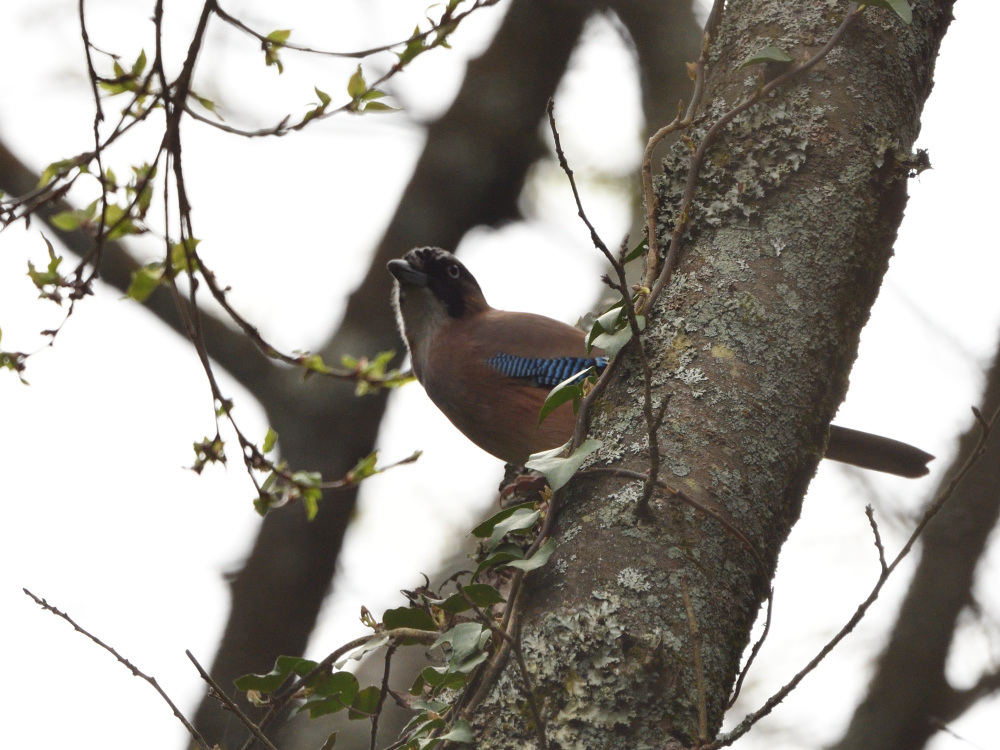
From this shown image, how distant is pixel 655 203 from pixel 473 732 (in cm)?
133

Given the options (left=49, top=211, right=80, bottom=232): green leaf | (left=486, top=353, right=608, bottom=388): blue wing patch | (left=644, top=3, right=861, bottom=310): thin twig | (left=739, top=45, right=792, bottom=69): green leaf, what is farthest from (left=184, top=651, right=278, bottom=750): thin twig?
(left=486, top=353, right=608, bottom=388): blue wing patch

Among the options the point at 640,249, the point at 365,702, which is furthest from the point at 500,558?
the point at 640,249

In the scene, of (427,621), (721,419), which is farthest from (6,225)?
(721,419)

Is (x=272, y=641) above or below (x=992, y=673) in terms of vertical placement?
above

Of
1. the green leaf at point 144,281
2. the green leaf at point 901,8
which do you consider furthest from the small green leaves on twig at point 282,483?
the green leaf at point 901,8

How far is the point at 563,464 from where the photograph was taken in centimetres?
206

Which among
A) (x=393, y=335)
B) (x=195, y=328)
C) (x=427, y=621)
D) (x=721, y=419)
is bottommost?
(x=427, y=621)

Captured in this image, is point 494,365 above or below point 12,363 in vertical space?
above

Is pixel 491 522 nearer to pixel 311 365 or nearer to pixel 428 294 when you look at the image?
pixel 311 365

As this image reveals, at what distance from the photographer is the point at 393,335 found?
5383mm

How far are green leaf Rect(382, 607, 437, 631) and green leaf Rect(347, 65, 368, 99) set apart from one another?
4.46 feet

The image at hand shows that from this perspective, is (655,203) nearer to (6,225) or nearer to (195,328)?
(195,328)

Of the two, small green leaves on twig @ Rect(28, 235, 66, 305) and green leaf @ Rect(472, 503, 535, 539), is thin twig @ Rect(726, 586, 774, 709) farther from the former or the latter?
small green leaves on twig @ Rect(28, 235, 66, 305)

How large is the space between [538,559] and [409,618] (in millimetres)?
634
